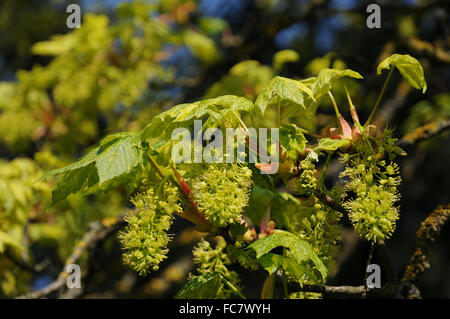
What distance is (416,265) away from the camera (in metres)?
1.46

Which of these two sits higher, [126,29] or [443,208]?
[126,29]

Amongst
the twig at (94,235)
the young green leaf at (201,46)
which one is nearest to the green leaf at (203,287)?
the twig at (94,235)

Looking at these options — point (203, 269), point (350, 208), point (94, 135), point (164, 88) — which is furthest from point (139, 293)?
point (350, 208)

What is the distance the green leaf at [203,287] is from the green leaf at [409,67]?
0.65 meters

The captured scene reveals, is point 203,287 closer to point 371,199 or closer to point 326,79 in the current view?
point 371,199

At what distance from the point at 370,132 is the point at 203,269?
0.54m

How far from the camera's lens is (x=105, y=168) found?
1.09 meters

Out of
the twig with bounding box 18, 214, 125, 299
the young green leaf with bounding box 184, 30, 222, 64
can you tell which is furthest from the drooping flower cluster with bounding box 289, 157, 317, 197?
the young green leaf with bounding box 184, 30, 222, 64

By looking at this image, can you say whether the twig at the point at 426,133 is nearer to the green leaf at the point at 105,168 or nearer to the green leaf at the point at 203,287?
the green leaf at the point at 203,287

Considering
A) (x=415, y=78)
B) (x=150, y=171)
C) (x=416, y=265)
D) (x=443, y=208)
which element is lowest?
(x=416, y=265)

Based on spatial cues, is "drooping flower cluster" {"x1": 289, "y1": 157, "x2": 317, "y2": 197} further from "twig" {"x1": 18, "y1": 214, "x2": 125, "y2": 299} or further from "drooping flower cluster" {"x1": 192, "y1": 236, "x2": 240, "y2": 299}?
"twig" {"x1": 18, "y1": 214, "x2": 125, "y2": 299}

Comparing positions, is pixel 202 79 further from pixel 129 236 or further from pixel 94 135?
pixel 129 236

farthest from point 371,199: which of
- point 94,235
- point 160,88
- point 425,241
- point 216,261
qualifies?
point 160,88

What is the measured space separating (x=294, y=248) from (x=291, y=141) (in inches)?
10.3
